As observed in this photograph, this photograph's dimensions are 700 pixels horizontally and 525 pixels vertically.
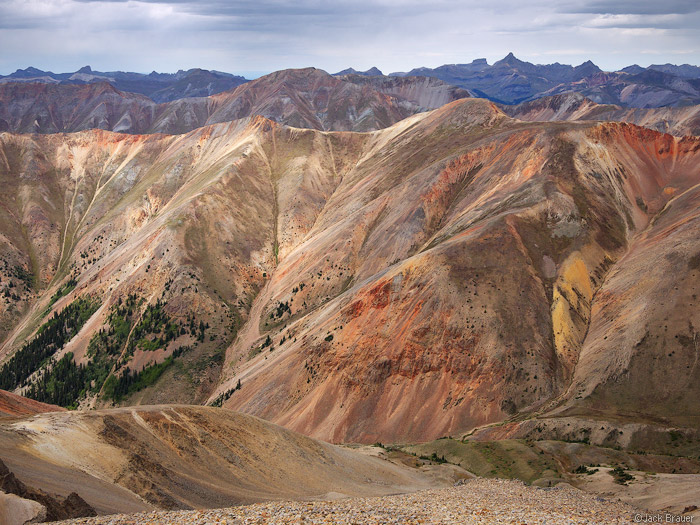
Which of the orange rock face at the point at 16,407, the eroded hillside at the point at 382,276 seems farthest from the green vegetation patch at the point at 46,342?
the orange rock face at the point at 16,407

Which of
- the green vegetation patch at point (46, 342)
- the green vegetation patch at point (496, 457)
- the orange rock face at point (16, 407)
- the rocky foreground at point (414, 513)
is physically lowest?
the green vegetation patch at point (46, 342)

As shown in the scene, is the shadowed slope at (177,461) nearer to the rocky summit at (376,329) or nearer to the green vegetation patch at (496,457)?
the rocky summit at (376,329)

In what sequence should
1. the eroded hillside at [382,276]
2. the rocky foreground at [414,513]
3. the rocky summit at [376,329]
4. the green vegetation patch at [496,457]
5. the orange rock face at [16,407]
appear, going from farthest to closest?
the eroded hillside at [382,276]
the green vegetation patch at [496,457]
the orange rock face at [16,407]
the rocky summit at [376,329]
the rocky foreground at [414,513]

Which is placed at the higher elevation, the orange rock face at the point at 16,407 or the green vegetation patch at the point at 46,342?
the orange rock face at the point at 16,407

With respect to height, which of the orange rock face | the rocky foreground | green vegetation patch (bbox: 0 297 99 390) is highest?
the rocky foreground

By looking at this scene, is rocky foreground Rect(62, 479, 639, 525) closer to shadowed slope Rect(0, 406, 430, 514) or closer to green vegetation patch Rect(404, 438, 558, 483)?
shadowed slope Rect(0, 406, 430, 514)

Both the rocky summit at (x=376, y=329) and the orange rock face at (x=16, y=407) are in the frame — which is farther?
the orange rock face at (x=16, y=407)

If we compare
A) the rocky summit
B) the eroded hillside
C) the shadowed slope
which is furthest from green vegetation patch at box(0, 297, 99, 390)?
the shadowed slope

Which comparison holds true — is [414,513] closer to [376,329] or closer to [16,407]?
[16,407]

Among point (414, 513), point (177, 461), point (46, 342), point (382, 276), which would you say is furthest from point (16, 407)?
point (46, 342)
